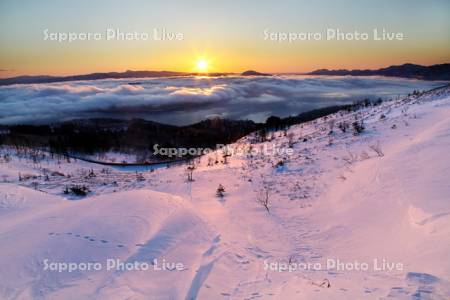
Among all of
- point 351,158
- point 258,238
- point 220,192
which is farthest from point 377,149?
point 258,238

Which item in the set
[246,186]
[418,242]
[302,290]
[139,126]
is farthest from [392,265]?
[139,126]

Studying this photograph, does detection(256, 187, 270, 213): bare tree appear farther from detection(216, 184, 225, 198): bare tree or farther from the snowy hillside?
detection(216, 184, 225, 198): bare tree

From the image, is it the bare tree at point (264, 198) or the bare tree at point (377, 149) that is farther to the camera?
the bare tree at point (377, 149)

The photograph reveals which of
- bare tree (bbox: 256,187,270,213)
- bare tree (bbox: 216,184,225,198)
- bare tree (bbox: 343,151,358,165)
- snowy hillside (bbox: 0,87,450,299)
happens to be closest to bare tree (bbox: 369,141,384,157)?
snowy hillside (bbox: 0,87,450,299)

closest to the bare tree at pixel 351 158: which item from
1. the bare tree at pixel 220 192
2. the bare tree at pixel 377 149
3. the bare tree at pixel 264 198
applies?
the bare tree at pixel 377 149

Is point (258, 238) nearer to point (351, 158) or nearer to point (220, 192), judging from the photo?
point (220, 192)

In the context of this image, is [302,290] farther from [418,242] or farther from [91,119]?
[91,119]

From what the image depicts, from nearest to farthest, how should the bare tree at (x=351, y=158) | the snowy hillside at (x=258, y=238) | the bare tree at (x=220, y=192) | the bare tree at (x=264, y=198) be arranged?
the snowy hillside at (x=258, y=238), the bare tree at (x=264, y=198), the bare tree at (x=220, y=192), the bare tree at (x=351, y=158)

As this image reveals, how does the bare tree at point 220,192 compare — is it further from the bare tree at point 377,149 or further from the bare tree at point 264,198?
the bare tree at point 377,149
